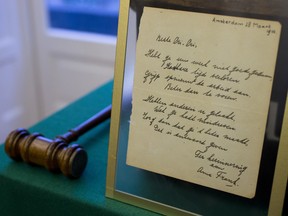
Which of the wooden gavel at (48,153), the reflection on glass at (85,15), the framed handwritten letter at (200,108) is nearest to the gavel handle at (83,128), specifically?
the wooden gavel at (48,153)

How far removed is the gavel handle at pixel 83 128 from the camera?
2.81 feet

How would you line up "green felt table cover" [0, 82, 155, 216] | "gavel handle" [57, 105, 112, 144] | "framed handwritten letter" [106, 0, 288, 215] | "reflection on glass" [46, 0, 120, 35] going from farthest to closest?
"reflection on glass" [46, 0, 120, 35] < "gavel handle" [57, 105, 112, 144] < "green felt table cover" [0, 82, 155, 216] < "framed handwritten letter" [106, 0, 288, 215]

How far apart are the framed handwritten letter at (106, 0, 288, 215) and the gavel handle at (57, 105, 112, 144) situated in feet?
0.62

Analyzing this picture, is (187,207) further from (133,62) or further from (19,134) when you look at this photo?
(19,134)

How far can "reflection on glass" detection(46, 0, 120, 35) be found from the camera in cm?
225

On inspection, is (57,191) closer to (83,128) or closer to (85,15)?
(83,128)

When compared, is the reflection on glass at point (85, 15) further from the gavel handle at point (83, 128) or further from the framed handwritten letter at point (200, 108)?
the framed handwritten letter at point (200, 108)

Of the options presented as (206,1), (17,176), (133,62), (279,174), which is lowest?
(17,176)

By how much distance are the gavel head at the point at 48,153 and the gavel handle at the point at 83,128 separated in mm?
44

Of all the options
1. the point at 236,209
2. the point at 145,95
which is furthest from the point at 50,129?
the point at 236,209

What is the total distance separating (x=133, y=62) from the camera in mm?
647

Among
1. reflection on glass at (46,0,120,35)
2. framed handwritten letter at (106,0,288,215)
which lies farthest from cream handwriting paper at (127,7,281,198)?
reflection on glass at (46,0,120,35)

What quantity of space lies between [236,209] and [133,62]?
28 centimetres

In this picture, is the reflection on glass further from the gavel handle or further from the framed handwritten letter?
the framed handwritten letter
